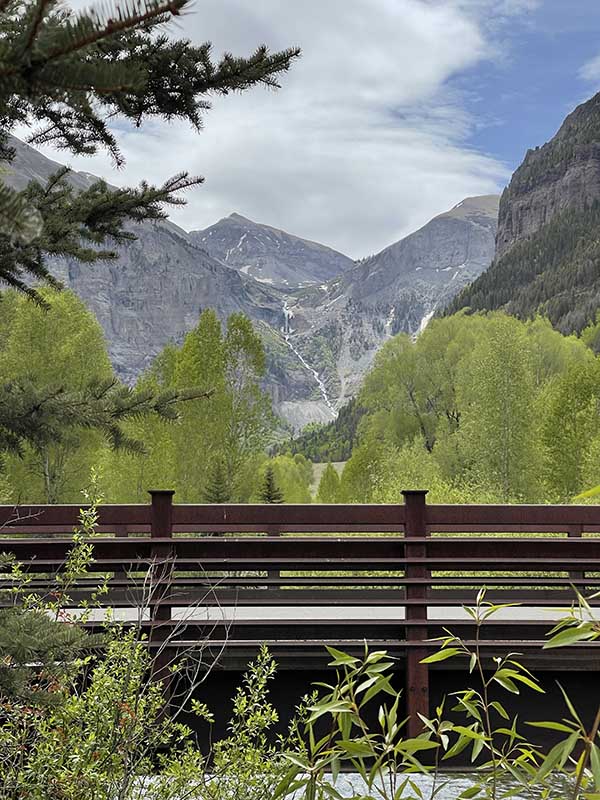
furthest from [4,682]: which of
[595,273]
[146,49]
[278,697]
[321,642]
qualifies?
[595,273]

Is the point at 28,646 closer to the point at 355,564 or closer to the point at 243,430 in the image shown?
the point at 355,564

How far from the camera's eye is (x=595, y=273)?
11056 cm

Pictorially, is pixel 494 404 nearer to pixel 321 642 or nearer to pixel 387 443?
pixel 387 443

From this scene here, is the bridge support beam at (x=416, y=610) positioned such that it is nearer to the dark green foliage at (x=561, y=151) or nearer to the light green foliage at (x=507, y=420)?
the light green foliage at (x=507, y=420)

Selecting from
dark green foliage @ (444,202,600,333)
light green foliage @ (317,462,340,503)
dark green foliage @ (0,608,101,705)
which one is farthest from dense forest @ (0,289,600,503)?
dark green foliage @ (444,202,600,333)

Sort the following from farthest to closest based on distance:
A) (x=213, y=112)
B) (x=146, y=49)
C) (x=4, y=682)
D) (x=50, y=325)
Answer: (x=50, y=325) → (x=213, y=112) → (x=146, y=49) → (x=4, y=682)

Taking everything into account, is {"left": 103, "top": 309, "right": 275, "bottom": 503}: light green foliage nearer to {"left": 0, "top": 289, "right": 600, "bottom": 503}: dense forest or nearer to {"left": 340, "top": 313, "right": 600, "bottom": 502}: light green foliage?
{"left": 0, "top": 289, "right": 600, "bottom": 503}: dense forest

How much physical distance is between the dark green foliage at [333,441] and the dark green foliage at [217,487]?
288ft

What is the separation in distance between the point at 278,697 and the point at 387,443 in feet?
97.9

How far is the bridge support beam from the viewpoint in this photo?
5617mm

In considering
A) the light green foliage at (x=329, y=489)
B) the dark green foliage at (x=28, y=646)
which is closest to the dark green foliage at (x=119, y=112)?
the dark green foliage at (x=28, y=646)

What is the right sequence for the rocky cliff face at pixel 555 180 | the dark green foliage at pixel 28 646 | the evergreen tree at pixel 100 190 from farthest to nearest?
the rocky cliff face at pixel 555 180 < the evergreen tree at pixel 100 190 < the dark green foliage at pixel 28 646

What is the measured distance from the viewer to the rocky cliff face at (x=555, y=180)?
Result: 145 m

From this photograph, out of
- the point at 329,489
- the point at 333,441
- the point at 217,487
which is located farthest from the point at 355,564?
the point at 333,441
